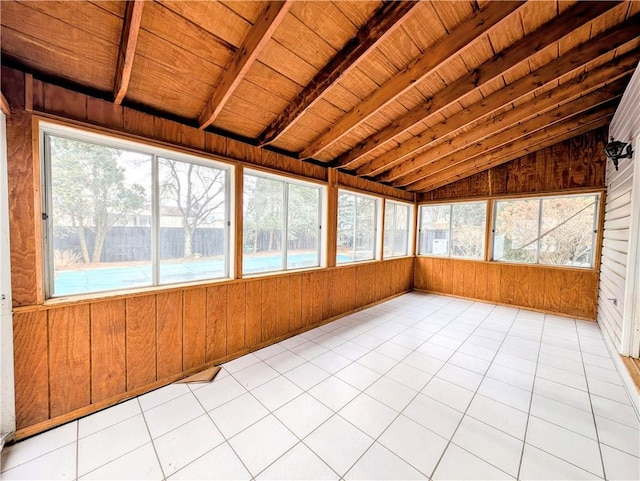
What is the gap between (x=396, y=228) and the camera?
216 inches

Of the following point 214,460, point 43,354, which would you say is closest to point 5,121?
point 43,354

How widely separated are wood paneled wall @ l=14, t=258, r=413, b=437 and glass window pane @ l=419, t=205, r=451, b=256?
3729mm

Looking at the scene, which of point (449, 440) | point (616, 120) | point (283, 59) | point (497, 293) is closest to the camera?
point (449, 440)

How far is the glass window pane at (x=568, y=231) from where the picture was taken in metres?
4.00

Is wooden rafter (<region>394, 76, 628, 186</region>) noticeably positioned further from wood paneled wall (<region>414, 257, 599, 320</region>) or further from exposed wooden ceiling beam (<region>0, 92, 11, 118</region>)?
exposed wooden ceiling beam (<region>0, 92, 11, 118</region>)

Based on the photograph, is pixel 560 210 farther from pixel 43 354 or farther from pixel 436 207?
pixel 43 354

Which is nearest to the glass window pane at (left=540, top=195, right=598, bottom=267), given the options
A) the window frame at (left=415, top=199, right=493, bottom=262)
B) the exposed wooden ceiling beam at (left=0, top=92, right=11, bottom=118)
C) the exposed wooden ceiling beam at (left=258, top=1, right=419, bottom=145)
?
the window frame at (left=415, top=199, right=493, bottom=262)

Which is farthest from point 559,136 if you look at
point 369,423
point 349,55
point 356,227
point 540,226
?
point 369,423

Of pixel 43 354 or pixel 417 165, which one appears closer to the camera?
pixel 43 354

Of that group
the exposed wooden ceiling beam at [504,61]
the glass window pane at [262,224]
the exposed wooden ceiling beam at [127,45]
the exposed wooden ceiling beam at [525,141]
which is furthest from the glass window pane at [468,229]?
the exposed wooden ceiling beam at [127,45]

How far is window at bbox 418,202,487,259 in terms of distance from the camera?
16.7ft

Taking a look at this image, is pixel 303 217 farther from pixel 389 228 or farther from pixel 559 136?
pixel 559 136

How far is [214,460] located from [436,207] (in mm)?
5686

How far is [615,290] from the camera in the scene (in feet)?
9.60
